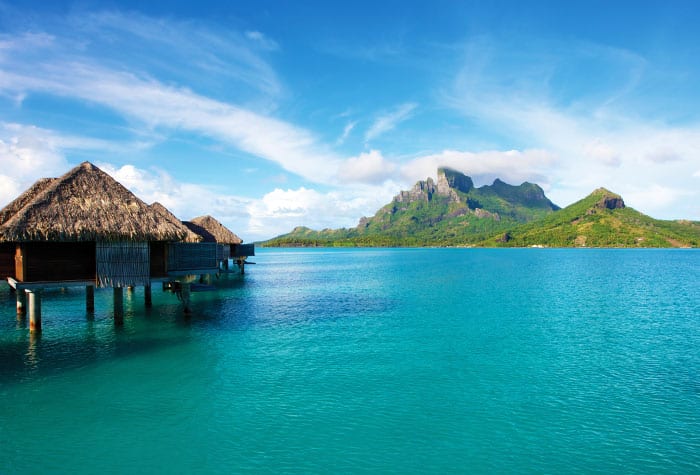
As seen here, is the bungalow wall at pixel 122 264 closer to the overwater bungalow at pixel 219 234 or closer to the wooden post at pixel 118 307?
the wooden post at pixel 118 307

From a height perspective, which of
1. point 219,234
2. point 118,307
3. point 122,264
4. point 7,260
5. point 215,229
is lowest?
point 118,307

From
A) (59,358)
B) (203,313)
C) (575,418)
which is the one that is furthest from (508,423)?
(203,313)

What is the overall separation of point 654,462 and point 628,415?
9.68ft

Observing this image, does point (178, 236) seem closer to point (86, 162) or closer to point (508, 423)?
point (86, 162)

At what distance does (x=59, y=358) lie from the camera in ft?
63.5

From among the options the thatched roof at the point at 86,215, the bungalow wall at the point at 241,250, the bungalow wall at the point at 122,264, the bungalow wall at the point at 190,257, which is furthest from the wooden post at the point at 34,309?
the bungalow wall at the point at 241,250

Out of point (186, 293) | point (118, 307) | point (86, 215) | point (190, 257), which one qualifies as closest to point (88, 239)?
point (86, 215)

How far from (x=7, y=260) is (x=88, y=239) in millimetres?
11360

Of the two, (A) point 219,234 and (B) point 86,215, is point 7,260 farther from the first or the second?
(A) point 219,234

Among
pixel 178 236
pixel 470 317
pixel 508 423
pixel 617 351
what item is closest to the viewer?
pixel 508 423

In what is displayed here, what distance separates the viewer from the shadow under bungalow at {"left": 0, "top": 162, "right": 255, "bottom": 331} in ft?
69.2

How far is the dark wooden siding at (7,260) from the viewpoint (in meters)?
27.2

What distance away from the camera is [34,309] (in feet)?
76.0

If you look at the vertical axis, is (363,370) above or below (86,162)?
below
